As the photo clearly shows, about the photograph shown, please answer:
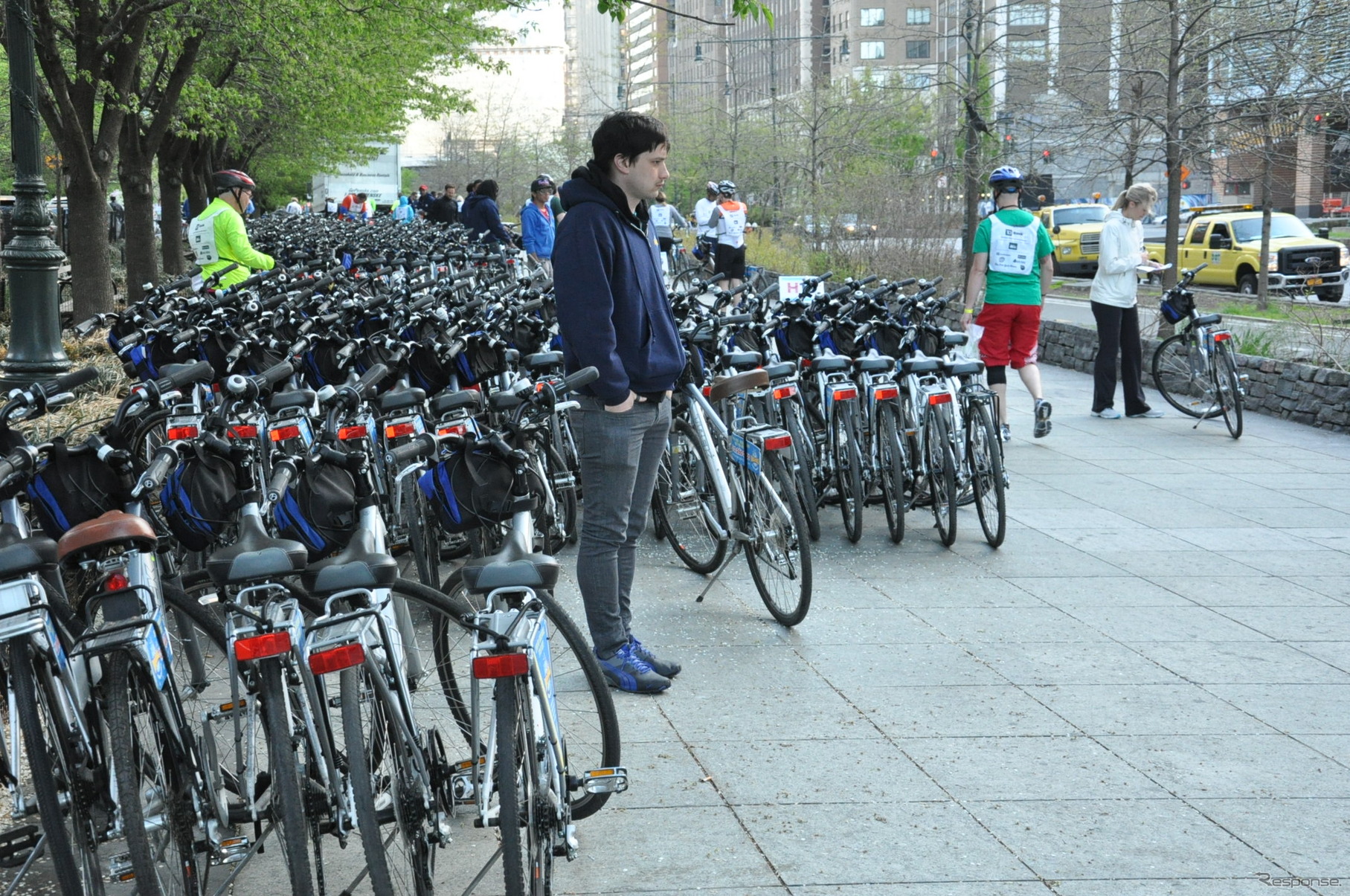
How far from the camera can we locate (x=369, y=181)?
61.1m

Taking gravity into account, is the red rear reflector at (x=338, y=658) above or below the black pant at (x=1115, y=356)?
above

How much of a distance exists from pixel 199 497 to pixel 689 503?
104 inches

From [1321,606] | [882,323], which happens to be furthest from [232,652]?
[882,323]

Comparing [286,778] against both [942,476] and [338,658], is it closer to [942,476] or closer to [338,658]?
[338,658]

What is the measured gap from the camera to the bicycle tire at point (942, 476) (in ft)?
24.1

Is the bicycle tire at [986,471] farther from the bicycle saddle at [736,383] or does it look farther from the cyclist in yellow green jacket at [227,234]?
the cyclist in yellow green jacket at [227,234]

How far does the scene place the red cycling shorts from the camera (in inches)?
406

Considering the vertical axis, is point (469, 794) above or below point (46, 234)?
below

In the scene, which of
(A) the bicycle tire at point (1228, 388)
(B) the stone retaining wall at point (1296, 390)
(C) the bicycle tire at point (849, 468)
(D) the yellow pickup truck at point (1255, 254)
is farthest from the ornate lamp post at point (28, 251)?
(D) the yellow pickup truck at point (1255, 254)

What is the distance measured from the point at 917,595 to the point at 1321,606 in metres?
1.74

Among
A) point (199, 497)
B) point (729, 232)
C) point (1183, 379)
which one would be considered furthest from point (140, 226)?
point (199, 497)

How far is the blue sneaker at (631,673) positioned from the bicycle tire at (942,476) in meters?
2.64

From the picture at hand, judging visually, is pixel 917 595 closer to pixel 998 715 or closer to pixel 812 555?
pixel 812 555

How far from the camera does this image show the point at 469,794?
351 cm
